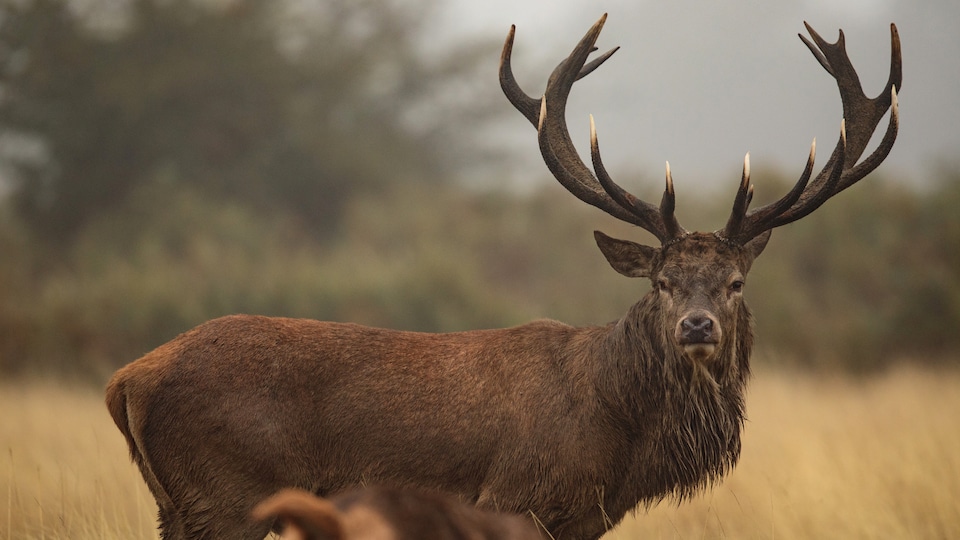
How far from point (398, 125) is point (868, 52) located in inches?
2714

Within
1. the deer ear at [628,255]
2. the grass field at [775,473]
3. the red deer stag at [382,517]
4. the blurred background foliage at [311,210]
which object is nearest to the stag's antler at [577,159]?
the deer ear at [628,255]

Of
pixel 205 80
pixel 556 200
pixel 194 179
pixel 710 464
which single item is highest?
pixel 205 80

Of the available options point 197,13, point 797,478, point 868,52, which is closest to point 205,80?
point 197,13

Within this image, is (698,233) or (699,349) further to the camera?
(698,233)

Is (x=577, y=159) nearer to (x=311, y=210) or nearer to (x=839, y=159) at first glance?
(x=839, y=159)

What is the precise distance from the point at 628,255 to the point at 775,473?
13.7 feet

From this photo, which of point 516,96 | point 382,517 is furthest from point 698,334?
point 382,517

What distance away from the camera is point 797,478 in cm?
814

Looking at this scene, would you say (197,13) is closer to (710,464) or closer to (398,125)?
(398,125)

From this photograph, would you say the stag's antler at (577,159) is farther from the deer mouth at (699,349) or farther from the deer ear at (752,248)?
the deer mouth at (699,349)

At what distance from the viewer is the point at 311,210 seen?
33062mm

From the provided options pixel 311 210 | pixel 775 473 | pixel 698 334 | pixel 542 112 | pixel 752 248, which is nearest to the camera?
pixel 698 334

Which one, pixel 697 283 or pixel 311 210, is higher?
pixel 311 210

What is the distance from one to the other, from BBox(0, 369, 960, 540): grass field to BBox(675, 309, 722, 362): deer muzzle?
896mm
